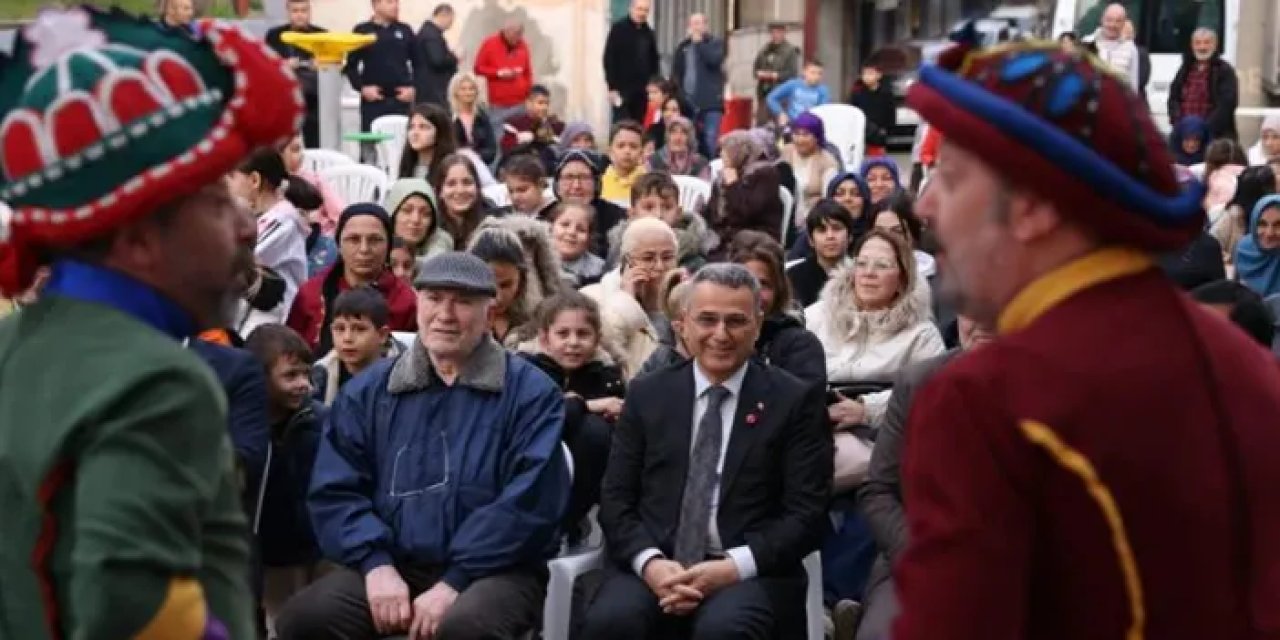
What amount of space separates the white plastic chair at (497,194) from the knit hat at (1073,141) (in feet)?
28.7

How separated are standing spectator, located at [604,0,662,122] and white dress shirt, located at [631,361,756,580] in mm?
14845

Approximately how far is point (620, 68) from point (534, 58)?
7.84 ft

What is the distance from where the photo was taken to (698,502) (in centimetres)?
648

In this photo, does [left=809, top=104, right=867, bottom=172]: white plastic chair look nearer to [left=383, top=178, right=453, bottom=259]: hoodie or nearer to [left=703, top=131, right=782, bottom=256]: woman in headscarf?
[left=703, top=131, right=782, bottom=256]: woman in headscarf

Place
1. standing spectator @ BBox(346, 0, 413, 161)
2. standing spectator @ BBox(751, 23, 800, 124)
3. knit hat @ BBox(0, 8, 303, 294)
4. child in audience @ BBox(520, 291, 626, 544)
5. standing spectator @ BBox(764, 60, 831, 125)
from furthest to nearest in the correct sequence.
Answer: standing spectator @ BBox(751, 23, 800, 124) < standing spectator @ BBox(764, 60, 831, 125) < standing spectator @ BBox(346, 0, 413, 161) < child in audience @ BBox(520, 291, 626, 544) < knit hat @ BBox(0, 8, 303, 294)

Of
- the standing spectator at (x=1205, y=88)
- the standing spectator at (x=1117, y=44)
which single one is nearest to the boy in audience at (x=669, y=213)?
the standing spectator at (x=1117, y=44)

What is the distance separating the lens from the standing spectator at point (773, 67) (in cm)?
2198

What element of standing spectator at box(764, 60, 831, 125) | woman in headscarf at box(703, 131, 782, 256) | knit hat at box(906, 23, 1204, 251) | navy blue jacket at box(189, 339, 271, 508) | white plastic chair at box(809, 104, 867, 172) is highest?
knit hat at box(906, 23, 1204, 251)

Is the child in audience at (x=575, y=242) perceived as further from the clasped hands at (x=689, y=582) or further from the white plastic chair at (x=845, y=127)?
the white plastic chair at (x=845, y=127)

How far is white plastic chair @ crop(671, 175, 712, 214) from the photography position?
12969 mm

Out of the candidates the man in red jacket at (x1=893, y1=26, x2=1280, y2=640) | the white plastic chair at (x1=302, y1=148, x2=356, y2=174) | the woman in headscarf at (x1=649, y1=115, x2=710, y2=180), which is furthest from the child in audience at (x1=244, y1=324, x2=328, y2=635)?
the woman in headscarf at (x1=649, y1=115, x2=710, y2=180)

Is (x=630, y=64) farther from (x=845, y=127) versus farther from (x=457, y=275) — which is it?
(x=457, y=275)

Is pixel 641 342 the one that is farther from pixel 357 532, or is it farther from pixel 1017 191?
pixel 1017 191

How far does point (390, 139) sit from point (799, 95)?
5532mm
